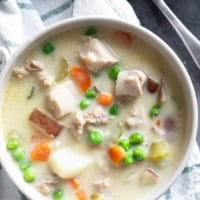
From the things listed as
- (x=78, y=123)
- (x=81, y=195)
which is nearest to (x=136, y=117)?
(x=78, y=123)

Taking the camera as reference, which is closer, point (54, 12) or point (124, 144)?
point (124, 144)

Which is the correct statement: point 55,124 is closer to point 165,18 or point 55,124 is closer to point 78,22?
point 78,22

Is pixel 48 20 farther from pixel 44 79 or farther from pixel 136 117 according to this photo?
pixel 136 117

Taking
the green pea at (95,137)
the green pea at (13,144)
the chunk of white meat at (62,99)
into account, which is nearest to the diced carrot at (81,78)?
the chunk of white meat at (62,99)

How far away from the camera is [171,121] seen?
6.24 ft

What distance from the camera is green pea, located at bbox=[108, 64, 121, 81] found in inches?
73.3

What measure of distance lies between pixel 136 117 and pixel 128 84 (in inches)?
3.7

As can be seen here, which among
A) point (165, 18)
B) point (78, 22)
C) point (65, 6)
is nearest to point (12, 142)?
point (78, 22)

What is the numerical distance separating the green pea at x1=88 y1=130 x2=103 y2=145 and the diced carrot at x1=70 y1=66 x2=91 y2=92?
0.12 metres

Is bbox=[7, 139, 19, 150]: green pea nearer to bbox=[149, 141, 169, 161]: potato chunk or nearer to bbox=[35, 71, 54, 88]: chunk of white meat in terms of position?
bbox=[35, 71, 54, 88]: chunk of white meat

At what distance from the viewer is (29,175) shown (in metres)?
1.89

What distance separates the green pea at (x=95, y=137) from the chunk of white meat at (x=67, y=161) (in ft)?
0.17

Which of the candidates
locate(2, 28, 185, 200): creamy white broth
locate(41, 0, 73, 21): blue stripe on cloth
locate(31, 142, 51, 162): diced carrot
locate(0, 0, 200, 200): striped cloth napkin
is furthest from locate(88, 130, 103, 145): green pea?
locate(41, 0, 73, 21): blue stripe on cloth

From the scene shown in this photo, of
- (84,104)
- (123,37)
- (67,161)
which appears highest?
(123,37)
